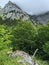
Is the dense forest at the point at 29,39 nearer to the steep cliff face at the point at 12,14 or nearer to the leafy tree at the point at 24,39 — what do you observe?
the leafy tree at the point at 24,39

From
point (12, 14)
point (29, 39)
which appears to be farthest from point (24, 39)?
point (12, 14)

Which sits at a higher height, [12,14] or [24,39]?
[24,39]

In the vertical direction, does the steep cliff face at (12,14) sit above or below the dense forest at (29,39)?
below

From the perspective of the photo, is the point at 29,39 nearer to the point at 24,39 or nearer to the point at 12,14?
the point at 24,39

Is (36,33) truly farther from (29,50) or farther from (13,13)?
(13,13)

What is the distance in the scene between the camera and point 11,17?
7481 cm

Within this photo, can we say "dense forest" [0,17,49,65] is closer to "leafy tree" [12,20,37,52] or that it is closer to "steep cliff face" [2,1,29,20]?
"leafy tree" [12,20,37,52]

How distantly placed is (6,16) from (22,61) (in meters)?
52.9

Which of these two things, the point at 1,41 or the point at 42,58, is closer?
the point at 1,41

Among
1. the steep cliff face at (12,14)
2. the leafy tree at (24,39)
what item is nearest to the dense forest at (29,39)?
the leafy tree at (24,39)

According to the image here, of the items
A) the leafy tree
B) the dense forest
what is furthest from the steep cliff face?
the dense forest

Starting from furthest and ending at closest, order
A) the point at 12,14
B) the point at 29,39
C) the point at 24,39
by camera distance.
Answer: the point at 12,14 → the point at 29,39 → the point at 24,39

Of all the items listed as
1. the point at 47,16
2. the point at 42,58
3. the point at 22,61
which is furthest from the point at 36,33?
the point at 47,16

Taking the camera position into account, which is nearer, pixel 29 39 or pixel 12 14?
pixel 29 39
